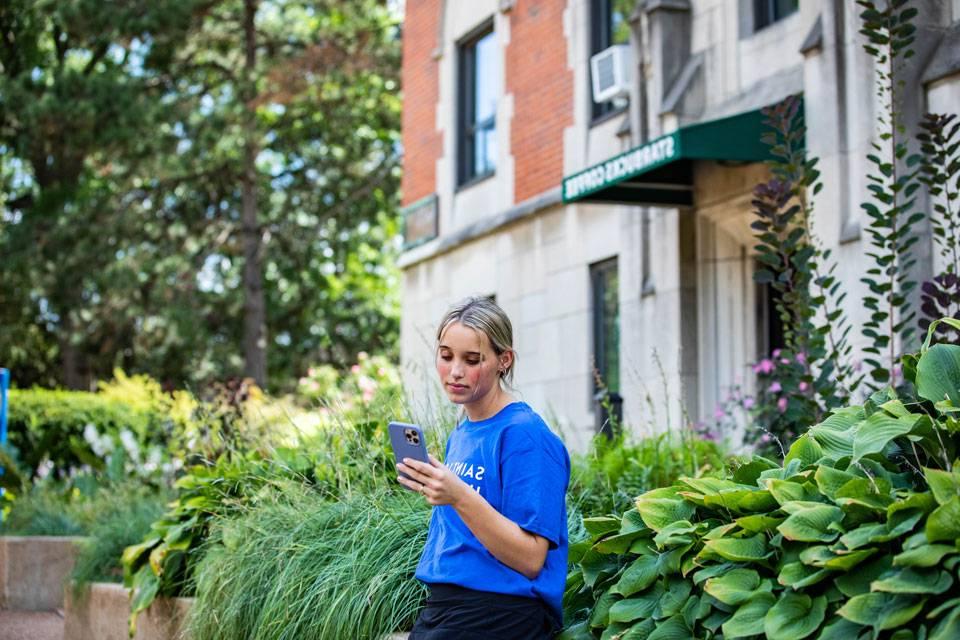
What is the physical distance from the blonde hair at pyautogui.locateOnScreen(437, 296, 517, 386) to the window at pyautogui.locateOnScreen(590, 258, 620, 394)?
9.69 meters

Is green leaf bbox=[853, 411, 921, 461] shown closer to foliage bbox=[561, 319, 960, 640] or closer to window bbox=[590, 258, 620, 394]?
foliage bbox=[561, 319, 960, 640]

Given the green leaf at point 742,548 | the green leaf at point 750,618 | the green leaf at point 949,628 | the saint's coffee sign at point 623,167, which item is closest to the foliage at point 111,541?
the saint's coffee sign at point 623,167

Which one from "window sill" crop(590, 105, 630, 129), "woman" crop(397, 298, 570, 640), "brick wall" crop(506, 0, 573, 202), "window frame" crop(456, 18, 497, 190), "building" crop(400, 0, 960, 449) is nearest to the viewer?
"woman" crop(397, 298, 570, 640)

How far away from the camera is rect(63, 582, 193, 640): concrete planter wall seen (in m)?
6.57

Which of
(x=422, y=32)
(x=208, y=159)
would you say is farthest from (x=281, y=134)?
(x=422, y=32)

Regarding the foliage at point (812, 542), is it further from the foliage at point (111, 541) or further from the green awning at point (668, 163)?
the green awning at point (668, 163)

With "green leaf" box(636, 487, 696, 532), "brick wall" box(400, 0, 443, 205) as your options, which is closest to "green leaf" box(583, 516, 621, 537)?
"green leaf" box(636, 487, 696, 532)

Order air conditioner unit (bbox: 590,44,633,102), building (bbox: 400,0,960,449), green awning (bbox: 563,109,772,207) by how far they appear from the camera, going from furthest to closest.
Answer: air conditioner unit (bbox: 590,44,633,102) < green awning (bbox: 563,109,772,207) < building (bbox: 400,0,960,449)

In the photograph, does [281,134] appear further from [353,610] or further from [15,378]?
[353,610]

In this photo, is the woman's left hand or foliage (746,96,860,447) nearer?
the woman's left hand

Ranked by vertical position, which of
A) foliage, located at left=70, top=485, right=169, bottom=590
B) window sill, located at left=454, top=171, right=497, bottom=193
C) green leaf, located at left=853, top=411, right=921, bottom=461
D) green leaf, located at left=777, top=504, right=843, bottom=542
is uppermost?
window sill, located at left=454, top=171, right=497, bottom=193

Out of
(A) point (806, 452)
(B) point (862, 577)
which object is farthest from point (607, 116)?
(B) point (862, 577)

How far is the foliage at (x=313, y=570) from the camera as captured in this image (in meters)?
4.87

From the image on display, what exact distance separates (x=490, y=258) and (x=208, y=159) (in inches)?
526
